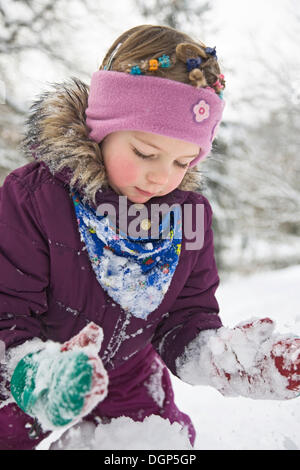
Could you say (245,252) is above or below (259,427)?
below

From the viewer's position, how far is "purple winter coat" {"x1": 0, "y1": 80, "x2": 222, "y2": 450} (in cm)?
112

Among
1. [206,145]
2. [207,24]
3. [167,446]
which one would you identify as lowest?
[167,446]

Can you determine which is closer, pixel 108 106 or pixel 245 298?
pixel 108 106

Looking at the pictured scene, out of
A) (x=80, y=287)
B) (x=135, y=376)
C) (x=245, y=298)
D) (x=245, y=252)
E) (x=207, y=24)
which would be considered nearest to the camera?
(x=80, y=287)

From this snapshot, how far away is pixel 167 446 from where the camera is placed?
100 cm

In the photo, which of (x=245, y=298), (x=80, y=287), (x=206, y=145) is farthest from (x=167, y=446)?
(x=245, y=298)

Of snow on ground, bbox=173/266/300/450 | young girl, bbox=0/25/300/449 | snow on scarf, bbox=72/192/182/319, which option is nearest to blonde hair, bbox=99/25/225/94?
young girl, bbox=0/25/300/449

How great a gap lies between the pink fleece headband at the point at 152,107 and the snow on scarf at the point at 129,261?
27 centimetres

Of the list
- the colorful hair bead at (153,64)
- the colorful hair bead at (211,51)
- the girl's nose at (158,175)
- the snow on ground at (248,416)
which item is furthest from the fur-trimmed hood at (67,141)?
the snow on ground at (248,416)

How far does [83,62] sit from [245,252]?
4.22 m

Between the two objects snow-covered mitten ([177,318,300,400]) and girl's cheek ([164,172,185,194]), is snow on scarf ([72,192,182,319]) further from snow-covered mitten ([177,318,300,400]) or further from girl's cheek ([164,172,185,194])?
snow-covered mitten ([177,318,300,400])

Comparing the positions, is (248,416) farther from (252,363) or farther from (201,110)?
(201,110)

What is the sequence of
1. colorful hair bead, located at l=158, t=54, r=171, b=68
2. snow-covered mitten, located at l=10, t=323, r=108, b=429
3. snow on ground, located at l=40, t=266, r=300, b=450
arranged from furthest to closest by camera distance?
colorful hair bead, located at l=158, t=54, r=171, b=68, snow on ground, located at l=40, t=266, r=300, b=450, snow-covered mitten, located at l=10, t=323, r=108, b=429

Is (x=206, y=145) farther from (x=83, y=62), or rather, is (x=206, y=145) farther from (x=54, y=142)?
(x=83, y=62)
